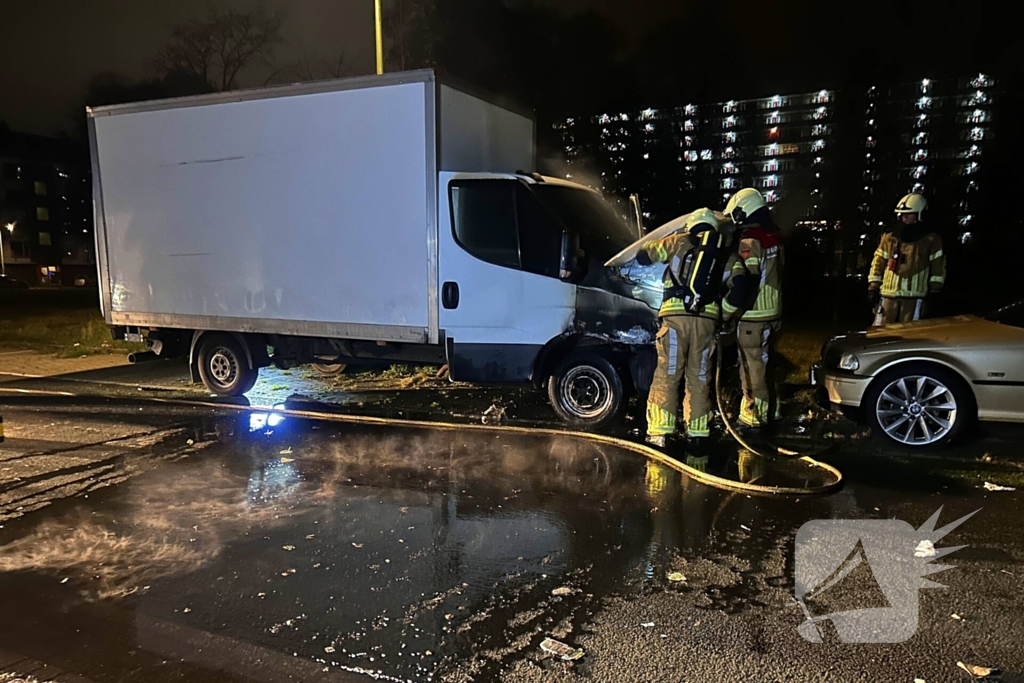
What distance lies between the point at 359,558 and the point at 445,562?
0.49 meters

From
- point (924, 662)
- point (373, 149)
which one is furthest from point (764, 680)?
point (373, 149)

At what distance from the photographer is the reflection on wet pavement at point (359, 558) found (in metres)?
3.04

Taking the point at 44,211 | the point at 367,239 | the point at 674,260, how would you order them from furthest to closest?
the point at 44,211 → the point at 367,239 → the point at 674,260

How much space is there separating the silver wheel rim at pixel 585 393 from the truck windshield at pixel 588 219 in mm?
1098

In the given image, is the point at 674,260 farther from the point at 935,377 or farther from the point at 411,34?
the point at 411,34

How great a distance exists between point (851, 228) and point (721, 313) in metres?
10.2

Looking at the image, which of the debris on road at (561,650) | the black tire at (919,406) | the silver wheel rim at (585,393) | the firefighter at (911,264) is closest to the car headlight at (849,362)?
the black tire at (919,406)

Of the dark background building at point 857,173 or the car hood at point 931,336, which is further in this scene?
the dark background building at point 857,173

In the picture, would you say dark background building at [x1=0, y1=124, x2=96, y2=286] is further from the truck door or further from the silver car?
the silver car

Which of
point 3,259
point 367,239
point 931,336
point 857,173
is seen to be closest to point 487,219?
point 367,239

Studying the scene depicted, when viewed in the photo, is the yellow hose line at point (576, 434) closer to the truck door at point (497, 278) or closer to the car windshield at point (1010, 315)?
the truck door at point (497, 278)

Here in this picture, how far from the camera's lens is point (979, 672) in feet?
9.00

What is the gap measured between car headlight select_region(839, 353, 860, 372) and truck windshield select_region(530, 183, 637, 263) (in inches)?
87.5

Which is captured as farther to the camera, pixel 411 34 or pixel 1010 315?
pixel 411 34
